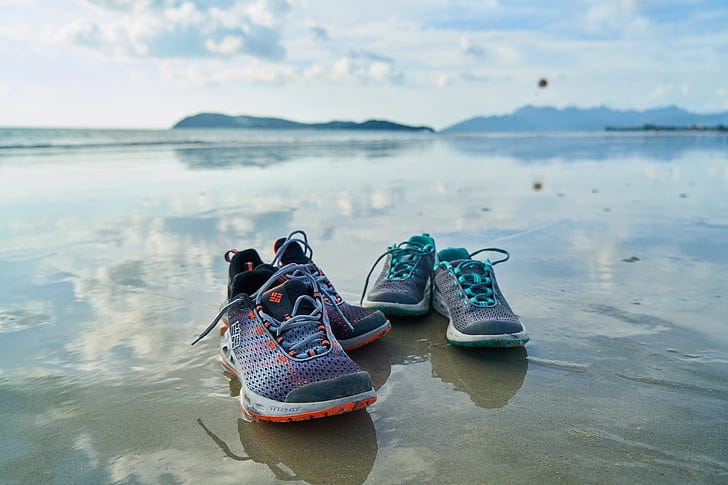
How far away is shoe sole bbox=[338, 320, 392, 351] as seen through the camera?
2613 mm

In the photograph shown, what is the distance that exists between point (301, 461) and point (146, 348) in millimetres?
1318

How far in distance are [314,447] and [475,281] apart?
142 centimetres

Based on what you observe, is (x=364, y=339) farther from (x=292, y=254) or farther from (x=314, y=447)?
(x=314, y=447)

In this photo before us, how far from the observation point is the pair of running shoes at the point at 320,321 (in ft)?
6.33

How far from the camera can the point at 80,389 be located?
2299 millimetres

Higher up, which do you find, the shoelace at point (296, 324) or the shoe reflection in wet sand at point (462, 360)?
the shoelace at point (296, 324)

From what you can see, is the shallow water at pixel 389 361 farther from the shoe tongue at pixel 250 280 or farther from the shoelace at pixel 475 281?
the shoe tongue at pixel 250 280

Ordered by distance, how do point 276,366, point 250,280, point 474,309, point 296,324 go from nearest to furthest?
point 276,366 < point 296,324 < point 250,280 < point 474,309

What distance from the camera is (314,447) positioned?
1.84 m

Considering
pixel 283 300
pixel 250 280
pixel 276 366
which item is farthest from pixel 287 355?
pixel 250 280

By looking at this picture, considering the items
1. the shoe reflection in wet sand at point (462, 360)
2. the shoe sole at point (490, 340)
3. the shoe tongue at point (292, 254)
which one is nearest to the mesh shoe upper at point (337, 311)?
the shoe tongue at point (292, 254)

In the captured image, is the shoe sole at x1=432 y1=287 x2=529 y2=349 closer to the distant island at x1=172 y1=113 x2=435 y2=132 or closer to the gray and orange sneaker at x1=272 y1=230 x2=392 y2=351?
the gray and orange sneaker at x1=272 y1=230 x2=392 y2=351

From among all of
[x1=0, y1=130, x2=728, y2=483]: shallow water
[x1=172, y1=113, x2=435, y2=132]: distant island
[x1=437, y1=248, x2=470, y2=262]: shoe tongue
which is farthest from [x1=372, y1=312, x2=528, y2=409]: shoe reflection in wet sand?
[x1=172, y1=113, x2=435, y2=132]: distant island

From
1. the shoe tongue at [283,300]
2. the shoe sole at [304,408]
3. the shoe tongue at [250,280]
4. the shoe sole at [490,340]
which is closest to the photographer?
the shoe sole at [304,408]
